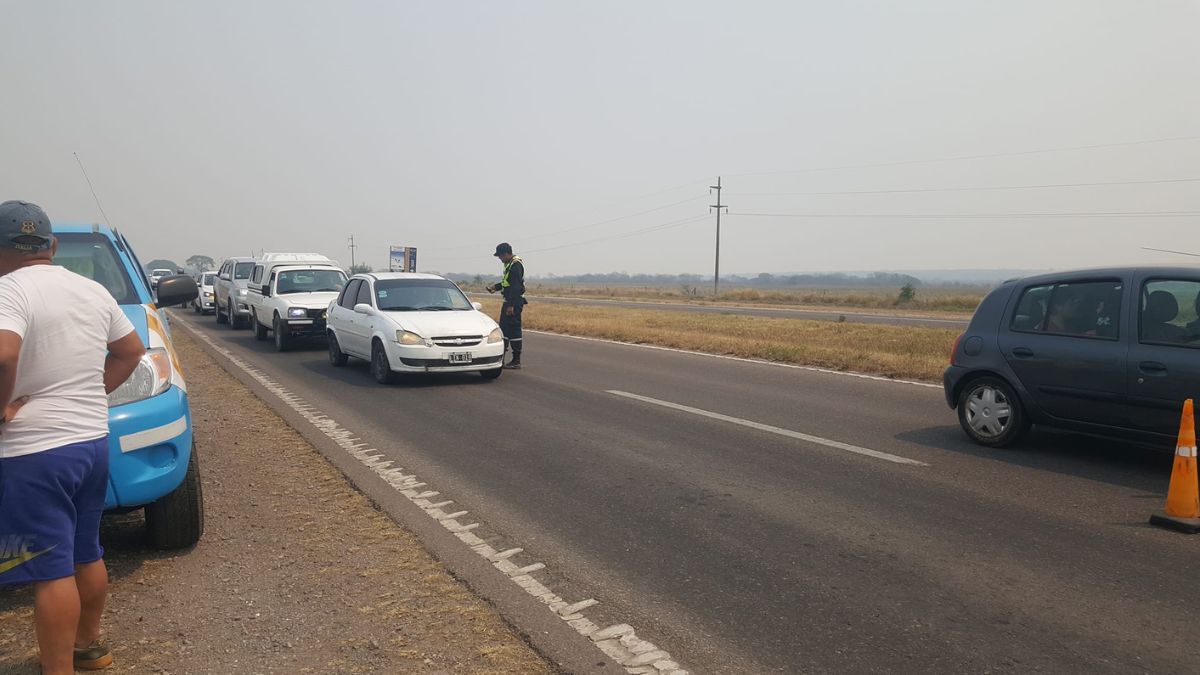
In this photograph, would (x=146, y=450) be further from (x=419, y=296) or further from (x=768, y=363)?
(x=768, y=363)

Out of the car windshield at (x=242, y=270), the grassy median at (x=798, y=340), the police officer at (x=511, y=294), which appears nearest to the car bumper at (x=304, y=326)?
the police officer at (x=511, y=294)

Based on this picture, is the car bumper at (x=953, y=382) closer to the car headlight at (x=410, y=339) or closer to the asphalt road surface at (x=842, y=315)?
the car headlight at (x=410, y=339)

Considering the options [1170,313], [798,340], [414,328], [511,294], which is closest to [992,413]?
[1170,313]

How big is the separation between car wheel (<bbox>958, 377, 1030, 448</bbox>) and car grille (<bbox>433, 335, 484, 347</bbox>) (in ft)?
21.4

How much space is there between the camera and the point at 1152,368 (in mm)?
6461

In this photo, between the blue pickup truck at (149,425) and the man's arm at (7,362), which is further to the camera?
the blue pickup truck at (149,425)

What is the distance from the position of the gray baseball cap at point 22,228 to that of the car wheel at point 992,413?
7.20 m

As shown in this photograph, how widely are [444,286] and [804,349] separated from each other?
6.62 metres

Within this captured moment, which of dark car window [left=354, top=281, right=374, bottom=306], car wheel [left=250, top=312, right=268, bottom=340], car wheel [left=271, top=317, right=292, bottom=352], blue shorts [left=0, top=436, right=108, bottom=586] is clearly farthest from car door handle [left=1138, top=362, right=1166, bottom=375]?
car wheel [left=250, top=312, right=268, bottom=340]

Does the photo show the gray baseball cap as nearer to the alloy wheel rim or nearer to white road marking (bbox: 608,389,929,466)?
white road marking (bbox: 608,389,929,466)

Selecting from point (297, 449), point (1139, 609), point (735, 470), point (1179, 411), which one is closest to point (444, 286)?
point (297, 449)

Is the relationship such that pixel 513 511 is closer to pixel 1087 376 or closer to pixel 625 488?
pixel 625 488

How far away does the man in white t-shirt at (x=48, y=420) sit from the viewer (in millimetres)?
3008

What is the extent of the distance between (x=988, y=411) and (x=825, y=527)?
3131mm
